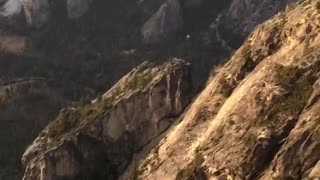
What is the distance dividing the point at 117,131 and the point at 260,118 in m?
21.8

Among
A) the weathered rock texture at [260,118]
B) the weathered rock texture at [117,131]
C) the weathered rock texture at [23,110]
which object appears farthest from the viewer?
the weathered rock texture at [23,110]

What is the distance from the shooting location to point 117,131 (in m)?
66.0

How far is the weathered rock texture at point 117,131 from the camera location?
213ft

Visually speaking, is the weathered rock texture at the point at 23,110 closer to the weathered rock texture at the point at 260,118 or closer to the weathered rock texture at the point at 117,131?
the weathered rock texture at the point at 117,131

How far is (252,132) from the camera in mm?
46469

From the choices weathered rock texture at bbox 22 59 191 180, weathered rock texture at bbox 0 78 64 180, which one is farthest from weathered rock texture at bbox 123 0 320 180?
weathered rock texture at bbox 0 78 64 180

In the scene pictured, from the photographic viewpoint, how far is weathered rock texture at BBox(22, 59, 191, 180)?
213 feet

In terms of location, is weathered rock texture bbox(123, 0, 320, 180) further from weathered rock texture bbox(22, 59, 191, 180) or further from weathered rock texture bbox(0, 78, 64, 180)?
weathered rock texture bbox(0, 78, 64, 180)

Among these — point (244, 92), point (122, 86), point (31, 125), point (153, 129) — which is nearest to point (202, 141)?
point (244, 92)

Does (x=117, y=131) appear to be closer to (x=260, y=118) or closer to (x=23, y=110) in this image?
(x=260, y=118)

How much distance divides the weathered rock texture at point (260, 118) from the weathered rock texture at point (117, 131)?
5560mm

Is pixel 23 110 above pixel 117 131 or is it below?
above

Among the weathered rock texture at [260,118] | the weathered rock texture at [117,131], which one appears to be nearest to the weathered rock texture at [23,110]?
the weathered rock texture at [117,131]

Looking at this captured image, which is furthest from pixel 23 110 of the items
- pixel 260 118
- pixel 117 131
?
pixel 260 118
